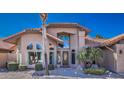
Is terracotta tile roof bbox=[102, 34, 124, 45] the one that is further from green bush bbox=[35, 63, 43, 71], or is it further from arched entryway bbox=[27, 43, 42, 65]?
green bush bbox=[35, 63, 43, 71]

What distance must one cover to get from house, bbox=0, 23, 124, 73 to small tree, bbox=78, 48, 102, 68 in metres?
0.32

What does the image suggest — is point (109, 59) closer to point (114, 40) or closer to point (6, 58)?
point (114, 40)

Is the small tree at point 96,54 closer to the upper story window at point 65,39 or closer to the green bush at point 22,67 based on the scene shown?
the upper story window at point 65,39

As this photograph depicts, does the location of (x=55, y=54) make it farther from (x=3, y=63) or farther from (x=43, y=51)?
(x=3, y=63)

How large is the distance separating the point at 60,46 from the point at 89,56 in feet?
8.76

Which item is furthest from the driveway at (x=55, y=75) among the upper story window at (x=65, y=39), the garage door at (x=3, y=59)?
the upper story window at (x=65, y=39)

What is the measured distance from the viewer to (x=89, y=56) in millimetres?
12688

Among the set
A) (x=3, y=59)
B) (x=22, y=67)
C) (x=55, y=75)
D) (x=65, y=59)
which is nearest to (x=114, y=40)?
(x=65, y=59)

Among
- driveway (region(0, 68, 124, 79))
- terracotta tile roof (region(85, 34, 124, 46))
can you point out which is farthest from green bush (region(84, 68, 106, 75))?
terracotta tile roof (region(85, 34, 124, 46))
